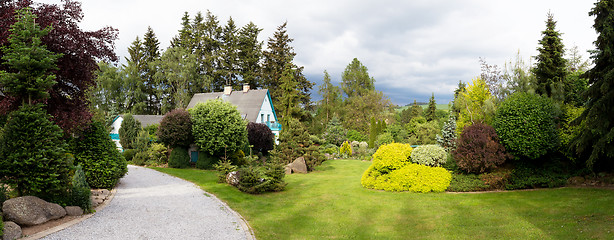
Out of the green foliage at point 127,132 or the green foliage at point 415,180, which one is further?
the green foliage at point 127,132

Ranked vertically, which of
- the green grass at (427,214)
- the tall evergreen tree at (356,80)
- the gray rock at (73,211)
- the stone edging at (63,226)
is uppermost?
the tall evergreen tree at (356,80)

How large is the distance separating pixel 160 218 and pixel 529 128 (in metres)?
13.2

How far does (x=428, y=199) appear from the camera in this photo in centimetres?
1141

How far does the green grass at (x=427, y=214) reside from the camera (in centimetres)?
792

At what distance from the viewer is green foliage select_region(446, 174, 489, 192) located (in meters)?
12.3

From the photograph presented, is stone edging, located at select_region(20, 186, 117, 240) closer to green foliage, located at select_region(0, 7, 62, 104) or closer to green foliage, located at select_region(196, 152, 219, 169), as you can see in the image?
green foliage, located at select_region(0, 7, 62, 104)

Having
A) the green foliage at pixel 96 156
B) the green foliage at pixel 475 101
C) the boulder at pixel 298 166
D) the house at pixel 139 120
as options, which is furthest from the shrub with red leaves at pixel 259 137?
the house at pixel 139 120

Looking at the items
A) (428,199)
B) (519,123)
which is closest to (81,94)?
(428,199)

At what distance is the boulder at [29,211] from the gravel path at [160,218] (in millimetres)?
719

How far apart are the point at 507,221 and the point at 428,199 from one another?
2994 mm

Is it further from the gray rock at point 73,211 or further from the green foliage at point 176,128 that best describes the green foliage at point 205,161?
the gray rock at point 73,211

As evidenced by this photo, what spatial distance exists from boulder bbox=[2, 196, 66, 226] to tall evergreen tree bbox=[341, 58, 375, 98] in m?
45.4

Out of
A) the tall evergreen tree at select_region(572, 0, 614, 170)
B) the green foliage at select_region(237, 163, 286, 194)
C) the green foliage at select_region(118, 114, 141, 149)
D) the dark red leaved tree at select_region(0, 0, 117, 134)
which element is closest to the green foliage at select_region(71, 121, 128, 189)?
the dark red leaved tree at select_region(0, 0, 117, 134)

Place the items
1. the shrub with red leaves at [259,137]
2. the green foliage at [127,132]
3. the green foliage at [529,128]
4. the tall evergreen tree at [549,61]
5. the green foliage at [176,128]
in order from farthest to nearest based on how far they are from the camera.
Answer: the green foliage at [127,132] < the shrub with red leaves at [259,137] < the green foliage at [176,128] < the tall evergreen tree at [549,61] < the green foliage at [529,128]
